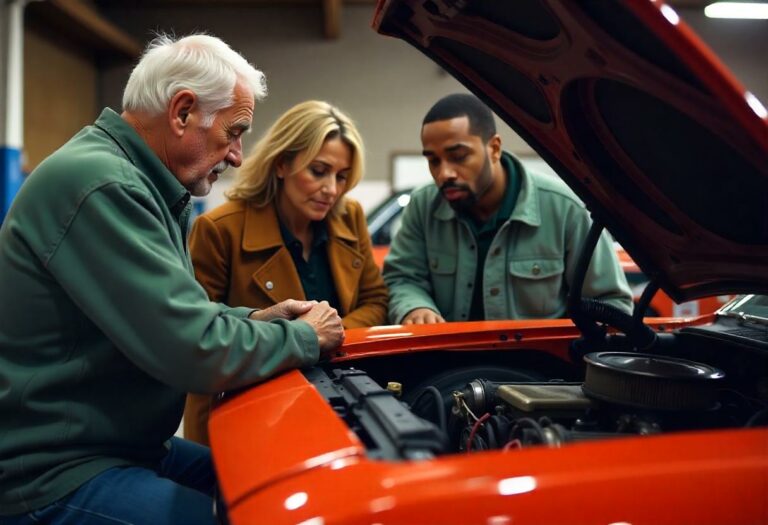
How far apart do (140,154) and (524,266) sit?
154 cm

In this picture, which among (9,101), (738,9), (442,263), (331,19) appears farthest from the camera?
(331,19)

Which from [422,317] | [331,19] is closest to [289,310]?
[422,317]

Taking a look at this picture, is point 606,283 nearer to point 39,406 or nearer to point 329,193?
point 329,193

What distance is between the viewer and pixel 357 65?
9.98m

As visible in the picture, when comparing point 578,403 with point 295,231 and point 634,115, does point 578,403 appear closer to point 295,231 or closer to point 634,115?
point 634,115

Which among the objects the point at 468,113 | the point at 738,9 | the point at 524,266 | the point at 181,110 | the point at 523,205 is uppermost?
the point at 738,9

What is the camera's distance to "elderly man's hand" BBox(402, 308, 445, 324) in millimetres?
2268

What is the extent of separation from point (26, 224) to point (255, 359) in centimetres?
52

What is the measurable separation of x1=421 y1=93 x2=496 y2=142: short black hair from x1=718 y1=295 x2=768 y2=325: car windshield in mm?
1073

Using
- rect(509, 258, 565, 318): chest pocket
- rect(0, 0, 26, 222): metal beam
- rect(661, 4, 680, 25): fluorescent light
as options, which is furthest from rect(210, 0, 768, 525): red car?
rect(0, 0, 26, 222): metal beam

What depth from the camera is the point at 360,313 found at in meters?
2.46

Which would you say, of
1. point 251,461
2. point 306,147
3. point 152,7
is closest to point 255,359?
point 251,461

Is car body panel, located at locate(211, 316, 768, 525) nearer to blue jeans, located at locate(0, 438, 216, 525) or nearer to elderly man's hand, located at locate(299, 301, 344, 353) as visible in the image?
blue jeans, located at locate(0, 438, 216, 525)

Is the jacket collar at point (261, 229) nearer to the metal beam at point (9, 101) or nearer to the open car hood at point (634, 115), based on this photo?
the open car hood at point (634, 115)
